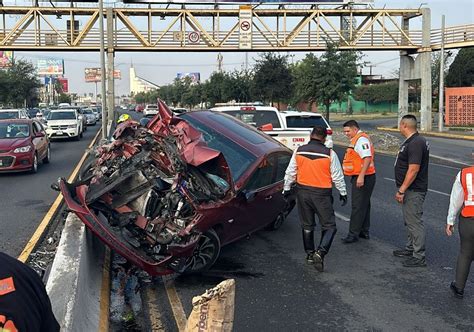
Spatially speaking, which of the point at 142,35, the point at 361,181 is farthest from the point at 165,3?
the point at 361,181

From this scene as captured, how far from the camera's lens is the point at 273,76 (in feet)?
135

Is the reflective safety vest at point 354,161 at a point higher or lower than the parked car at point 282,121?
lower

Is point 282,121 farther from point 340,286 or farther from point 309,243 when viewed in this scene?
point 340,286

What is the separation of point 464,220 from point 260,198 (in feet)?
8.58

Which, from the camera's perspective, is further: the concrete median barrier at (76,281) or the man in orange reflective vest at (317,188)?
the man in orange reflective vest at (317,188)

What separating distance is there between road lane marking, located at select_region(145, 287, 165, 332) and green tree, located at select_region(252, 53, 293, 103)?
36203 mm

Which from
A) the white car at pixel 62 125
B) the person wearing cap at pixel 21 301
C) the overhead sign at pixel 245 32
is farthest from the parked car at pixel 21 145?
the overhead sign at pixel 245 32

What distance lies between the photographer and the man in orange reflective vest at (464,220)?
5.39 m

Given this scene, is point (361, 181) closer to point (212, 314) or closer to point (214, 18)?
point (212, 314)

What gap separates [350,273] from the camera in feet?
21.0

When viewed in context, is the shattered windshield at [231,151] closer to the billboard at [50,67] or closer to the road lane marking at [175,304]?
the road lane marking at [175,304]

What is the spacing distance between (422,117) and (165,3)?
733 inches

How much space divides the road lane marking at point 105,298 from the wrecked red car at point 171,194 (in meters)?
0.46

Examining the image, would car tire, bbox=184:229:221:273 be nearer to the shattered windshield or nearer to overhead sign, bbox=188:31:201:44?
the shattered windshield
